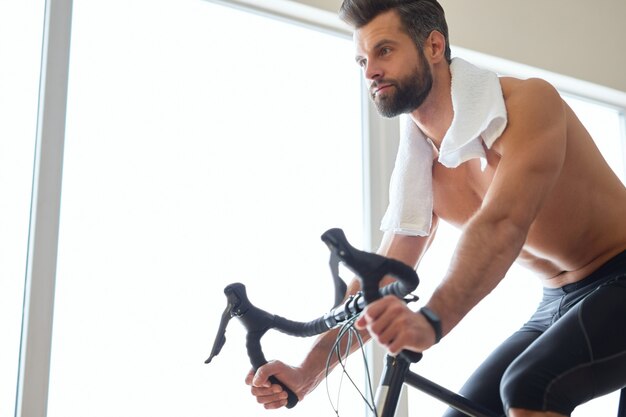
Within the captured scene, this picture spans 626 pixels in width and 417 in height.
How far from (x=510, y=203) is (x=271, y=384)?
20.7 inches

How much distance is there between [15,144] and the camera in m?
2.08

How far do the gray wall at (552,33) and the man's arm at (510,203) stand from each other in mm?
1590

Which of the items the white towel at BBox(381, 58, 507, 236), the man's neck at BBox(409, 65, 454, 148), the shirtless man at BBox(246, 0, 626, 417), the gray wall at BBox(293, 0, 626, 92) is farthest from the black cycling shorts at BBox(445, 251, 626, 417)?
the gray wall at BBox(293, 0, 626, 92)

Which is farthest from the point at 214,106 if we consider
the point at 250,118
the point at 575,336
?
the point at 575,336

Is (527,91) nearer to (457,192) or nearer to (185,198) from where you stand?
(457,192)

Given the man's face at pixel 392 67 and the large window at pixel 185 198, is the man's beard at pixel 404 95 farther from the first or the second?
the large window at pixel 185 198

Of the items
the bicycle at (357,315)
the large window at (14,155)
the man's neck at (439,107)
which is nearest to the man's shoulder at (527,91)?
the man's neck at (439,107)

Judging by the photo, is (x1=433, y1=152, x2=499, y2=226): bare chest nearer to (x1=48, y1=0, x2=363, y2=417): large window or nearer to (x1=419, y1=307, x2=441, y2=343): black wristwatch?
(x1=419, y1=307, x2=441, y2=343): black wristwatch

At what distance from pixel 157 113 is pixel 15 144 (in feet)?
1.43

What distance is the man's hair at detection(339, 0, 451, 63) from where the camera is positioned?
5.36 feet

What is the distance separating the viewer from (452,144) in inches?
58.3

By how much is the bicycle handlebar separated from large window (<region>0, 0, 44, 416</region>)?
0.85 metres

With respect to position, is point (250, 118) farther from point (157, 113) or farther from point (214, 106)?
point (157, 113)

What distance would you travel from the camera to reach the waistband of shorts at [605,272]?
148 centimetres
